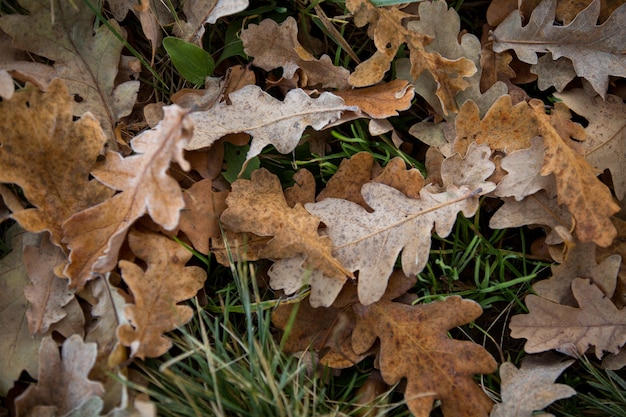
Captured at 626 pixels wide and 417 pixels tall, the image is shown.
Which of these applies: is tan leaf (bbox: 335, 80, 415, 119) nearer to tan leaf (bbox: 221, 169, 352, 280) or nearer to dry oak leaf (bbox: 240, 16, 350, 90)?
dry oak leaf (bbox: 240, 16, 350, 90)

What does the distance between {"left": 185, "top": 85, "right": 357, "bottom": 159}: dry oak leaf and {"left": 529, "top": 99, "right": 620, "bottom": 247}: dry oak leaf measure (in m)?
0.60

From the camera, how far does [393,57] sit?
1896 mm

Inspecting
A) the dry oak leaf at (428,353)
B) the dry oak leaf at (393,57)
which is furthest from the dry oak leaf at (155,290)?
the dry oak leaf at (393,57)

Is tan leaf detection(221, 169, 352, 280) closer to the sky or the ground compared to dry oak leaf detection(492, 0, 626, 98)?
closer to the ground

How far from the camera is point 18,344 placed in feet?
5.54

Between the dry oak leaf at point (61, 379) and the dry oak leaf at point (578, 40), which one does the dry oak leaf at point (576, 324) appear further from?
the dry oak leaf at point (61, 379)

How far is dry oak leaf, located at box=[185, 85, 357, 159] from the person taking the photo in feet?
5.90

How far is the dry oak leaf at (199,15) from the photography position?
185 centimetres

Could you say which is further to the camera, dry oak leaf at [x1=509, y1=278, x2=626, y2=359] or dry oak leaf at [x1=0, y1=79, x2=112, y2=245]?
dry oak leaf at [x1=509, y1=278, x2=626, y2=359]

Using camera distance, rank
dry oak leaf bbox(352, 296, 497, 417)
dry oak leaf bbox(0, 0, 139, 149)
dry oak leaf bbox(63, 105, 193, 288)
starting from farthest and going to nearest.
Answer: dry oak leaf bbox(0, 0, 139, 149) < dry oak leaf bbox(352, 296, 497, 417) < dry oak leaf bbox(63, 105, 193, 288)

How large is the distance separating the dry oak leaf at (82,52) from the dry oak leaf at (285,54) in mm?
381

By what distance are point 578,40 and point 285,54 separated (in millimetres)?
914

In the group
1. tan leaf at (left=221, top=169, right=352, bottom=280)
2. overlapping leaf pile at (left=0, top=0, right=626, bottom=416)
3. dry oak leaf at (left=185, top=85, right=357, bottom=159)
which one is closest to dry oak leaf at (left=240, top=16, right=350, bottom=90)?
overlapping leaf pile at (left=0, top=0, right=626, bottom=416)

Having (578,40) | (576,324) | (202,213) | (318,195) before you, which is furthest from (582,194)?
(202,213)
